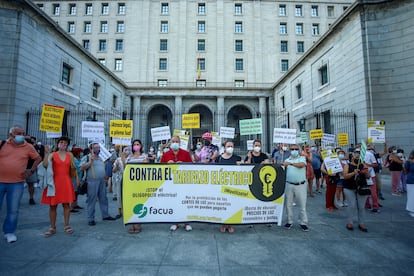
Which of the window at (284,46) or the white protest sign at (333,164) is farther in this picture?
the window at (284,46)

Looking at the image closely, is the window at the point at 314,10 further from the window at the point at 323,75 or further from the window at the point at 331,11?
the window at the point at 323,75

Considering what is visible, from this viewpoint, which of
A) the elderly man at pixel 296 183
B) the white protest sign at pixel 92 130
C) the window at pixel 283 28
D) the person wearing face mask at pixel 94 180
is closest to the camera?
the elderly man at pixel 296 183

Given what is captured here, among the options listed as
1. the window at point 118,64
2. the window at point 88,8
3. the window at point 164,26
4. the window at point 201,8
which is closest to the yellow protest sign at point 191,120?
the window at point 118,64

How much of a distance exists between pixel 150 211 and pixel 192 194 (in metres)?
0.99

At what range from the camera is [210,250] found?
388 centimetres

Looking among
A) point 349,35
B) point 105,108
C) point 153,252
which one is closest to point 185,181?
point 153,252

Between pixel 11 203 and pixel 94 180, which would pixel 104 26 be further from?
pixel 11 203

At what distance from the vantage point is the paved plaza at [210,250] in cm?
327

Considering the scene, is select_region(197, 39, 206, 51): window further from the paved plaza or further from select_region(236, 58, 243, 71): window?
the paved plaza

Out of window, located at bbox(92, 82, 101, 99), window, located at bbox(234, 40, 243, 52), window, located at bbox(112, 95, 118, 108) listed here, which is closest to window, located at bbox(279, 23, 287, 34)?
window, located at bbox(234, 40, 243, 52)

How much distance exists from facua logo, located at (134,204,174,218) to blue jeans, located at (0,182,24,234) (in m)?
2.35

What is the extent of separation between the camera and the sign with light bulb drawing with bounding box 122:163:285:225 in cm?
472

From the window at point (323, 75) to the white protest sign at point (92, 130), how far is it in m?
16.6

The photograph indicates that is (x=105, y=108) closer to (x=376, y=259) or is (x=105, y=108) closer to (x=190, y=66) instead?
(x=190, y=66)
